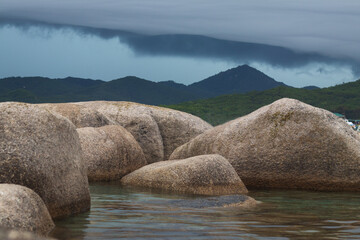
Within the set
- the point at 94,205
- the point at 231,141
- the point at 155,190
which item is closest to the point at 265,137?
the point at 231,141

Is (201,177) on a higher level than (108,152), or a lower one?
lower

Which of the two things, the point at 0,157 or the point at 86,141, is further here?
the point at 86,141

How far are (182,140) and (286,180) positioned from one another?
926cm

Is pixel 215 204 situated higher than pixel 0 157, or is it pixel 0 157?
pixel 0 157

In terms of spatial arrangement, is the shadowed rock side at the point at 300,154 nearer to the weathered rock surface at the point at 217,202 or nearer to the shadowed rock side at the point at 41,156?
the weathered rock surface at the point at 217,202

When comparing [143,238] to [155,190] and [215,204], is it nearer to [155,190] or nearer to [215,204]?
[215,204]

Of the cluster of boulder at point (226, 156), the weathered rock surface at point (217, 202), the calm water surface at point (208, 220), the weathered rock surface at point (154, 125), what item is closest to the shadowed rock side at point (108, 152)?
the cluster of boulder at point (226, 156)

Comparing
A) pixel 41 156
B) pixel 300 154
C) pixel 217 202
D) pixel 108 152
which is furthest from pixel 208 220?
pixel 108 152

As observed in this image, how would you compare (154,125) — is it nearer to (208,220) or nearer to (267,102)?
(208,220)

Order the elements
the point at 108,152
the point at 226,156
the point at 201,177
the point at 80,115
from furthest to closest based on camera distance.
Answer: the point at 80,115 → the point at 108,152 → the point at 226,156 → the point at 201,177

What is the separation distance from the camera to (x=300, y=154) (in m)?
18.8

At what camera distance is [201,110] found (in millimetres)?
157125

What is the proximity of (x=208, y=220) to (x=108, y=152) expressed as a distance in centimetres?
893

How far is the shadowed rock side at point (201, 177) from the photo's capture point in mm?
16641
